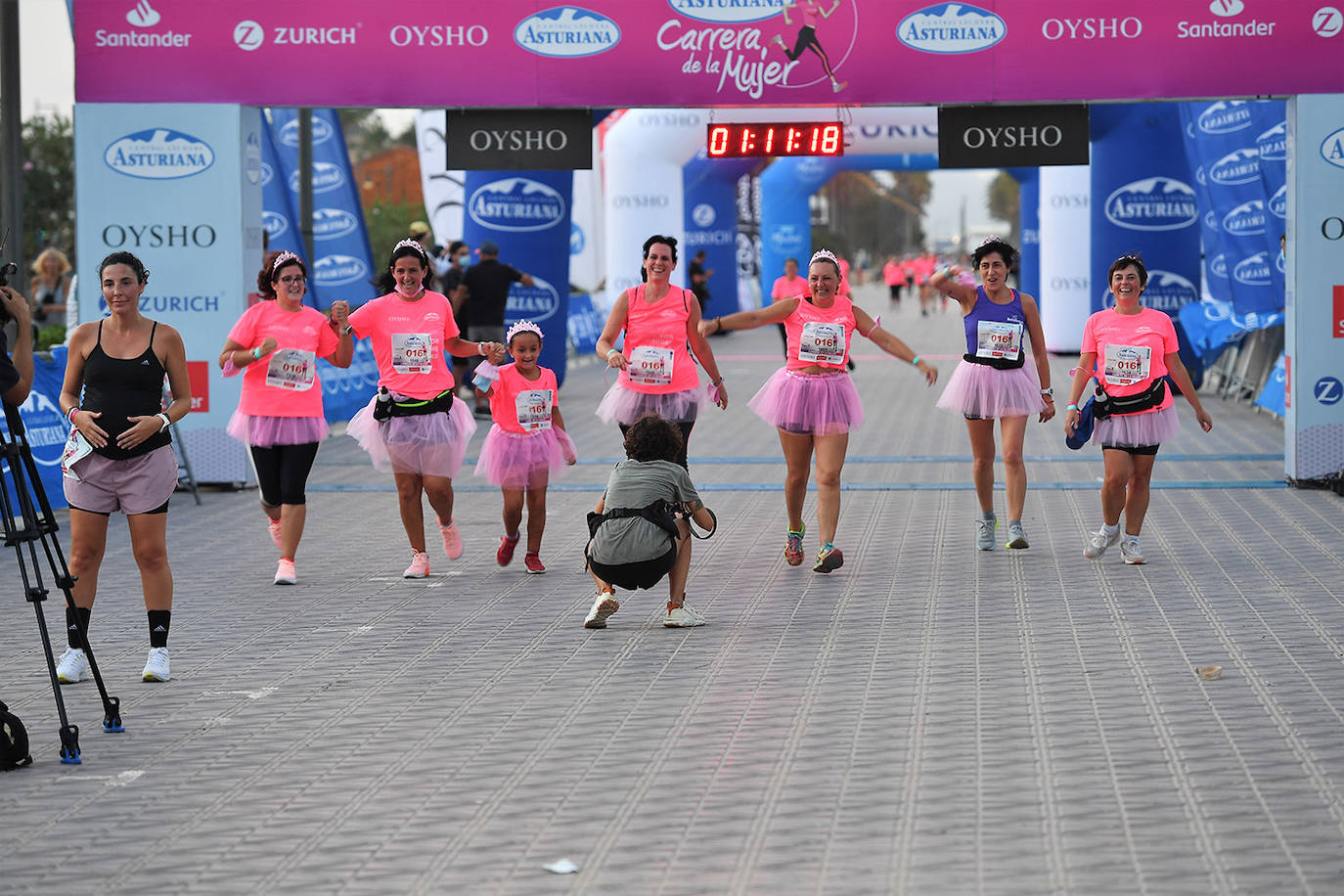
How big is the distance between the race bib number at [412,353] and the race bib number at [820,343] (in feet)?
6.90

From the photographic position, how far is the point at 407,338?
9492 mm

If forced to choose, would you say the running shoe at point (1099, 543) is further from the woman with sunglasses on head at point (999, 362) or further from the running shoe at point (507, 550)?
the running shoe at point (507, 550)

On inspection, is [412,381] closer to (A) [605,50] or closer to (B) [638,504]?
(B) [638,504]

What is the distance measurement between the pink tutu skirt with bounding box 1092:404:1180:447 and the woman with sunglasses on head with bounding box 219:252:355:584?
13.9ft

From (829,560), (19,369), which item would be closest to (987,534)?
(829,560)

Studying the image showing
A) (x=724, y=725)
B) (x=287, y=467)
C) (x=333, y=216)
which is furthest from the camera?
(x=333, y=216)

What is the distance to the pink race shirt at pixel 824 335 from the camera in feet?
32.2

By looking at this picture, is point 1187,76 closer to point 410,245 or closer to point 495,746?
point 410,245

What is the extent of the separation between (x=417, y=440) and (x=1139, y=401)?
4.03 metres

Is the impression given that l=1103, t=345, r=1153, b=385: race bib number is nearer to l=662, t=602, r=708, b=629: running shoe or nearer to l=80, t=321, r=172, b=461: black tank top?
l=662, t=602, r=708, b=629: running shoe

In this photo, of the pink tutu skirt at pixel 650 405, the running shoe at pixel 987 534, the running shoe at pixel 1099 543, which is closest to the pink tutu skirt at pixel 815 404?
the pink tutu skirt at pixel 650 405

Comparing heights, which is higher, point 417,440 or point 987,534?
point 417,440

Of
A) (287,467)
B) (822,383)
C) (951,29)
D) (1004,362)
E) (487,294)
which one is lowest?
(287,467)

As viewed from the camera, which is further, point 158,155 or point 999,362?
point 158,155
